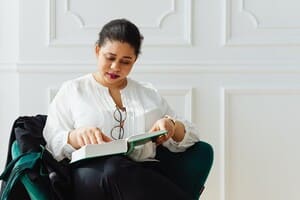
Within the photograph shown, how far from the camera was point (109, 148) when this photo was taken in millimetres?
1666

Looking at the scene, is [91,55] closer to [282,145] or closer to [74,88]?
[74,88]

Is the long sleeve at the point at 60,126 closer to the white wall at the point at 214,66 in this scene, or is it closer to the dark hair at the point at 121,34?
the dark hair at the point at 121,34

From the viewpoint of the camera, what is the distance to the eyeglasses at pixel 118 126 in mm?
1875

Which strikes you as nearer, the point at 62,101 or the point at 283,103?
the point at 62,101

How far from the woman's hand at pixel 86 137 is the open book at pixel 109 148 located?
0.16ft

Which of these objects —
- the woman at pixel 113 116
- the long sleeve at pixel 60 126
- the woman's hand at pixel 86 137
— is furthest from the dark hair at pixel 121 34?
the woman's hand at pixel 86 137

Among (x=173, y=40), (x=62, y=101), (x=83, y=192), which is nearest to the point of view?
(x=83, y=192)

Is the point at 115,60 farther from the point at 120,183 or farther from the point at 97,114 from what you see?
the point at 120,183

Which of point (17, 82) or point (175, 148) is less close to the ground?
point (17, 82)

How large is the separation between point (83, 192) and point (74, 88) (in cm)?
40

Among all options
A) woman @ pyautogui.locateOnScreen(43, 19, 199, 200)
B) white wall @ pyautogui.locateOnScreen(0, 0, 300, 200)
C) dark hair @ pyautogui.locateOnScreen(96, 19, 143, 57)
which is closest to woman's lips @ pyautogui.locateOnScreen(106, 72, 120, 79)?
woman @ pyautogui.locateOnScreen(43, 19, 199, 200)

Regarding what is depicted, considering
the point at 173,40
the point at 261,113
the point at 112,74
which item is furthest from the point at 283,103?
the point at 112,74

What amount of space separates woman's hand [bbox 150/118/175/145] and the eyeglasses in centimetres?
10

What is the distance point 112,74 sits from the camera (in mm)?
1896
